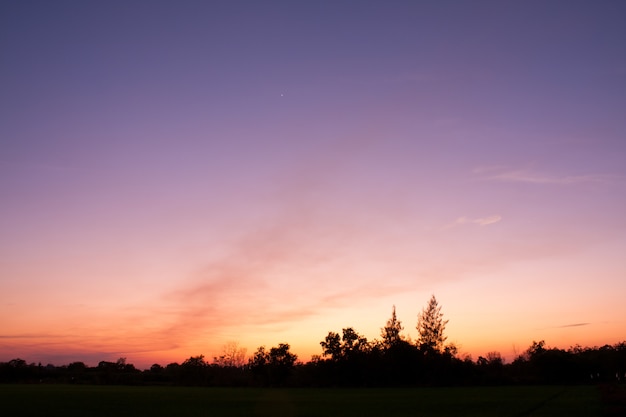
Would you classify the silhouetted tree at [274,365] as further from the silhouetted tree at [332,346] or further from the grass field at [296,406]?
the grass field at [296,406]

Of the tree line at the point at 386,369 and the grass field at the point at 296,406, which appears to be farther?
the tree line at the point at 386,369

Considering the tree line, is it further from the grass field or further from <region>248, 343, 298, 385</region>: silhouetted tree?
the grass field

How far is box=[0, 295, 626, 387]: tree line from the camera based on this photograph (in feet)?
329

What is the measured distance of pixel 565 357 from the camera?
111m

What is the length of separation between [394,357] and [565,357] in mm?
40299

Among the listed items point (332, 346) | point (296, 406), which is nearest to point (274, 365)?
point (332, 346)

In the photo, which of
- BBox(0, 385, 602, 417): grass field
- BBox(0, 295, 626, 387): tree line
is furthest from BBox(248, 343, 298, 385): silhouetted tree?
BBox(0, 385, 602, 417): grass field

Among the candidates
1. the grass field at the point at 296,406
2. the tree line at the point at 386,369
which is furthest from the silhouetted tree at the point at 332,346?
the grass field at the point at 296,406

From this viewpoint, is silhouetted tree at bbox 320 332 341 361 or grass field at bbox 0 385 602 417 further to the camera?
silhouetted tree at bbox 320 332 341 361

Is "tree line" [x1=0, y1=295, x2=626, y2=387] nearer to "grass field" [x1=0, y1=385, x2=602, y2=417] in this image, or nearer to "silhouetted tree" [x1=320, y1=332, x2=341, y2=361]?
"silhouetted tree" [x1=320, y1=332, x2=341, y2=361]

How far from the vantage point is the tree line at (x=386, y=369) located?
100312 millimetres

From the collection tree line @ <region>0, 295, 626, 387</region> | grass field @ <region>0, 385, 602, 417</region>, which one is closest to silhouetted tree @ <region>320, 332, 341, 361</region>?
tree line @ <region>0, 295, 626, 387</region>

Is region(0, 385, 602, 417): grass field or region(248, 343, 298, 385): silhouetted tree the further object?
region(248, 343, 298, 385): silhouetted tree

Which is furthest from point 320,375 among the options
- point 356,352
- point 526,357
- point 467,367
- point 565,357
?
point 526,357
